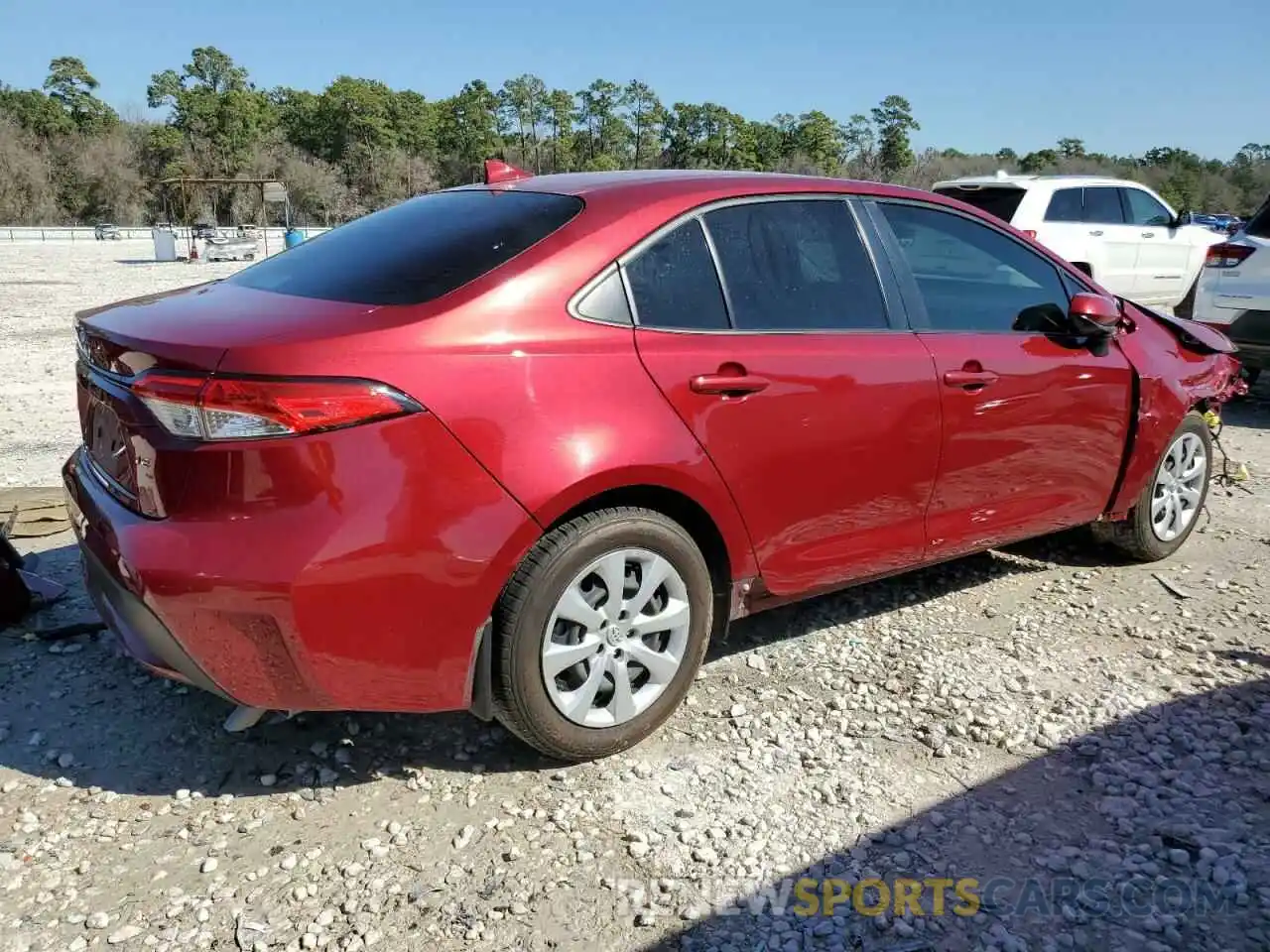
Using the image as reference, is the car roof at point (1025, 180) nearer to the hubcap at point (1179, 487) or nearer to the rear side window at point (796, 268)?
the hubcap at point (1179, 487)

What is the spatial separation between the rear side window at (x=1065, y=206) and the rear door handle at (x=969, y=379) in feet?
27.2

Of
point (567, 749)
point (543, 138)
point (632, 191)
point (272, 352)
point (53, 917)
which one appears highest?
point (543, 138)

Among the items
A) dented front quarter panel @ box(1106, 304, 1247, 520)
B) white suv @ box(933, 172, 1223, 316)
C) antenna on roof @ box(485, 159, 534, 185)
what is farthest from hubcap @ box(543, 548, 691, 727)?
white suv @ box(933, 172, 1223, 316)

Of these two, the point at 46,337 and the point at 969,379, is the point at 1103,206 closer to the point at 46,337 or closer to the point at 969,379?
the point at 969,379

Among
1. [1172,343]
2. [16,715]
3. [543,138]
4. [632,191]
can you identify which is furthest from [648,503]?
[543,138]

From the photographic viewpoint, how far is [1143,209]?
12.1 meters

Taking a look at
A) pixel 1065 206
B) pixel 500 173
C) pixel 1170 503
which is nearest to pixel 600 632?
pixel 500 173

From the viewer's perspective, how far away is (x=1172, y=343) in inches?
178

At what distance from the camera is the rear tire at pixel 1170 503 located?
456 centimetres

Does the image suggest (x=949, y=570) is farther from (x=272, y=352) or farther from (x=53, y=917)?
(x=53, y=917)

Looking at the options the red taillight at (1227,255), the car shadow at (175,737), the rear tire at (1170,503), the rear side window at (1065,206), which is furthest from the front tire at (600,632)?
the rear side window at (1065,206)

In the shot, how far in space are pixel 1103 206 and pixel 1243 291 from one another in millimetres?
4149

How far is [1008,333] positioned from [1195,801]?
180 cm

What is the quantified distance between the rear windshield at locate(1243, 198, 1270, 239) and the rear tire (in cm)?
421
